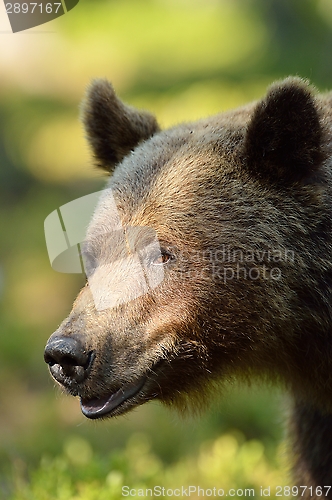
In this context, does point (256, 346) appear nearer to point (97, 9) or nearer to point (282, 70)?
point (97, 9)

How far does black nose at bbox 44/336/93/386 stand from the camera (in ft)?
A: 10.7

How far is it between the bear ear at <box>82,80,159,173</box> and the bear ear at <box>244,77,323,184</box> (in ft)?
3.69

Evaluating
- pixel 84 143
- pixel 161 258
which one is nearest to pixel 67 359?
pixel 161 258

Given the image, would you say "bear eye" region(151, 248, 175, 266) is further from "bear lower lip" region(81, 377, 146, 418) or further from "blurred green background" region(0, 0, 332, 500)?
"blurred green background" region(0, 0, 332, 500)

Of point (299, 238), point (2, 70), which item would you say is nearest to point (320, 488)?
point (299, 238)

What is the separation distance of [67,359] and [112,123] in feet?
6.54

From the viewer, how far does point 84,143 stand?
8281mm

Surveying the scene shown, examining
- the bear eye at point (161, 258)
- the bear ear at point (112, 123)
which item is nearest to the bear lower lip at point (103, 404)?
the bear eye at point (161, 258)

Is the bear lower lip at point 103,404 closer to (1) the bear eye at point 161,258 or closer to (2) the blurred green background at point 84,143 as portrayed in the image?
(1) the bear eye at point 161,258

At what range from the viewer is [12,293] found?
1128 centimetres

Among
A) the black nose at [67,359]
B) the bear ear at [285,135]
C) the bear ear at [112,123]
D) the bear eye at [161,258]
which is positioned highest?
the bear ear at [112,123]

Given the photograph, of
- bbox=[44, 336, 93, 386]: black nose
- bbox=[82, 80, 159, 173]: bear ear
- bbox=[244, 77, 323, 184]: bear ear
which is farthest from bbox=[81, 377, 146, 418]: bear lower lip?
bbox=[82, 80, 159, 173]: bear ear

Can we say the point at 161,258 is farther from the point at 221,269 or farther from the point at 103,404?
the point at 103,404

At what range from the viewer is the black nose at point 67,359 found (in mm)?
3258
